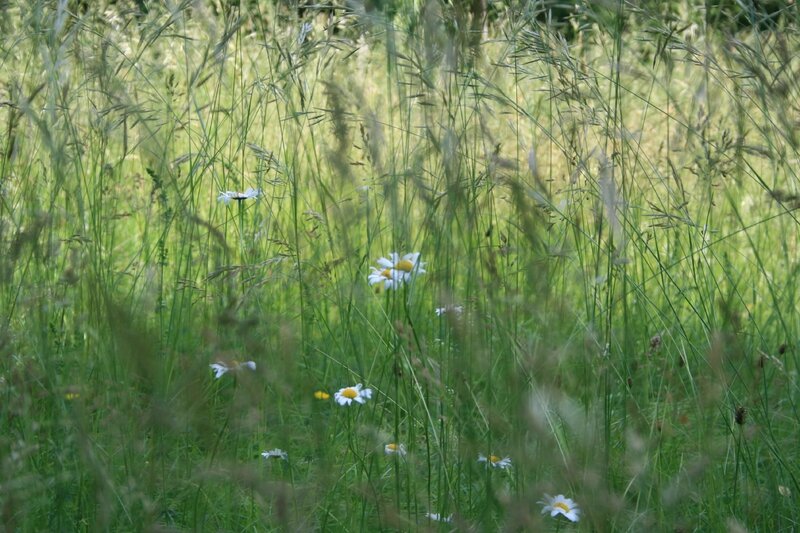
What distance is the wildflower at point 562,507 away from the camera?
129cm

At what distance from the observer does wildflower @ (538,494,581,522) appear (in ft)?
4.23

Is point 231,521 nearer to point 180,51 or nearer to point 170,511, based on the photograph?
point 170,511

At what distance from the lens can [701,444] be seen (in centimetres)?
159

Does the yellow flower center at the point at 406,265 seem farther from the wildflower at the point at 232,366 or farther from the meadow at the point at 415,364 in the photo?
the wildflower at the point at 232,366

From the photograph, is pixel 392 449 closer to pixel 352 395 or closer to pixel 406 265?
pixel 352 395

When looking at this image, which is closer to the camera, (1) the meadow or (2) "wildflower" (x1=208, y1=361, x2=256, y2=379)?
(2) "wildflower" (x1=208, y1=361, x2=256, y2=379)

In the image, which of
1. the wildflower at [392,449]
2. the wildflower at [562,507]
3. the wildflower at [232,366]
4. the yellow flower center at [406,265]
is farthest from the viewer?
the yellow flower center at [406,265]

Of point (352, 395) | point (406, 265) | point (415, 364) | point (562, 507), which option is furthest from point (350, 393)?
point (562, 507)

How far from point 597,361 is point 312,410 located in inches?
21.9

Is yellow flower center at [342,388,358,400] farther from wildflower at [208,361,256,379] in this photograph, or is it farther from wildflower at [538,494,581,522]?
wildflower at [538,494,581,522]

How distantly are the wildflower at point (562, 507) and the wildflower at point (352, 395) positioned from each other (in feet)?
1.40

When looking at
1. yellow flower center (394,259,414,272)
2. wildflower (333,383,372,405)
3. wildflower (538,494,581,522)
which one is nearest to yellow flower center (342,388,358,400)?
wildflower (333,383,372,405)

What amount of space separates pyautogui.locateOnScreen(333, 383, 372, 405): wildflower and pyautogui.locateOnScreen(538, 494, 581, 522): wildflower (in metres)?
0.43

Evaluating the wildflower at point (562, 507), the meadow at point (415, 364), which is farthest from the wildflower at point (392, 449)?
the wildflower at point (562, 507)
